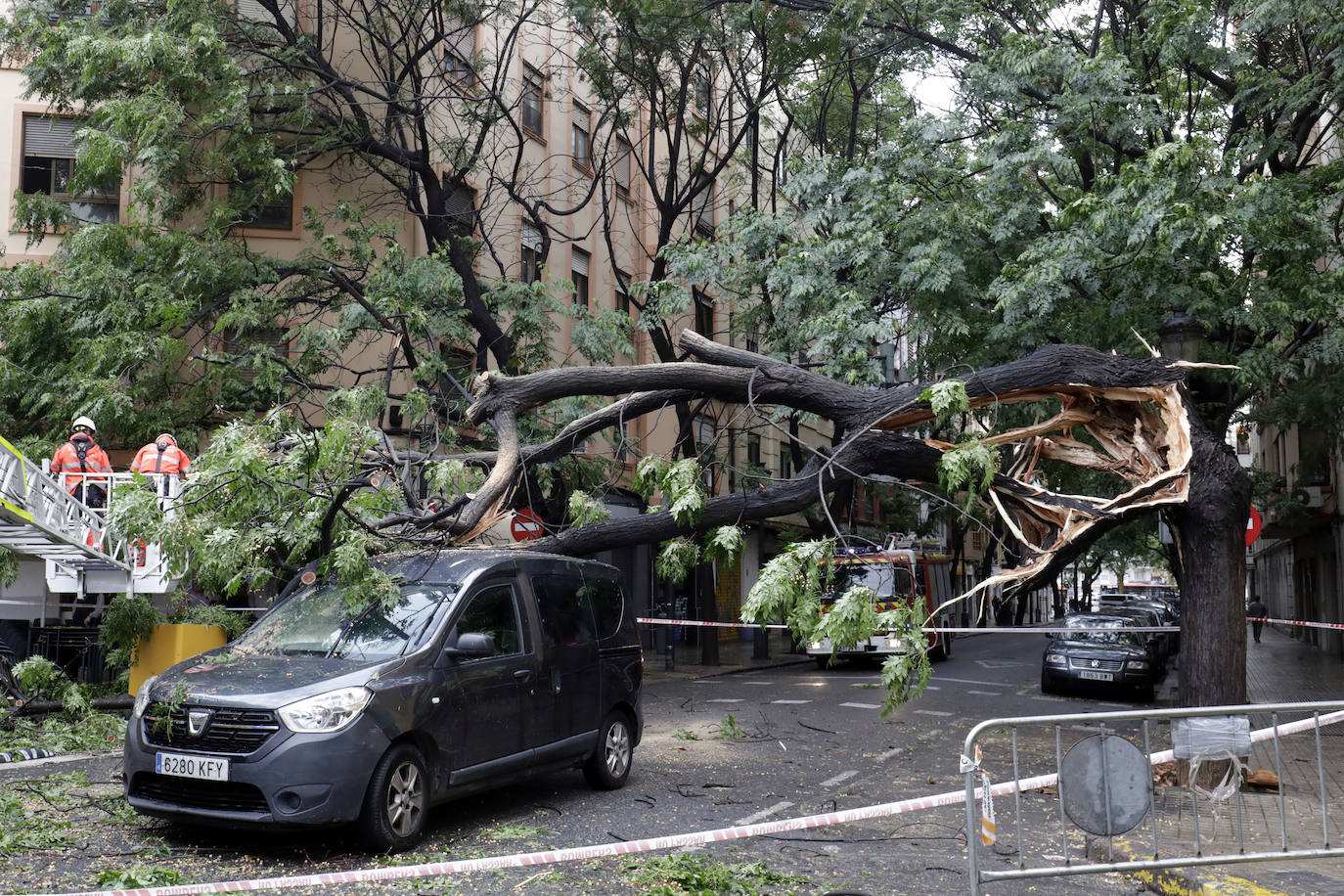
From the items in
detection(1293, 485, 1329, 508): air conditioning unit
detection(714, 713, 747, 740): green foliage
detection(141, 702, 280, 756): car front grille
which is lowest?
detection(714, 713, 747, 740): green foliage

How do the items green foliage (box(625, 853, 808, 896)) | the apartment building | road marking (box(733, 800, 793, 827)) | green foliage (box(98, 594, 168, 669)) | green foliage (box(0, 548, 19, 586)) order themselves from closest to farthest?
green foliage (box(625, 853, 808, 896))
road marking (box(733, 800, 793, 827))
green foliage (box(0, 548, 19, 586))
green foliage (box(98, 594, 168, 669))
the apartment building

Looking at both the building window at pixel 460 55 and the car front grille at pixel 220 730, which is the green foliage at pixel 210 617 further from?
the building window at pixel 460 55

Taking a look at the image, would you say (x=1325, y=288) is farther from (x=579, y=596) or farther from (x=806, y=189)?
(x=579, y=596)

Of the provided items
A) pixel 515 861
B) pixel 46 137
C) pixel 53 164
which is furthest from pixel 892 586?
pixel 46 137

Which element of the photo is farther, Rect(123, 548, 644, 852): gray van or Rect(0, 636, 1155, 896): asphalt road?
Rect(123, 548, 644, 852): gray van

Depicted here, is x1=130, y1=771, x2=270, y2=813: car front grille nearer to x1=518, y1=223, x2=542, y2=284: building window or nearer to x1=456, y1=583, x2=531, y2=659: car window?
x1=456, y1=583, x2=531, y2=659: car window

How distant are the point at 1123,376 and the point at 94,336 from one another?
533 inches

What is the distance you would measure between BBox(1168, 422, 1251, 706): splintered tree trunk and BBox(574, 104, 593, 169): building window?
20151 mm

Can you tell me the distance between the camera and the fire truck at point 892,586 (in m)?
8.03

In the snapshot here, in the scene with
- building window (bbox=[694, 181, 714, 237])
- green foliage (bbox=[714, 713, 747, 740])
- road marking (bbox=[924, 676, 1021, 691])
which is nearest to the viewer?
green foliage (bbox=[714, 713, 747, 740])

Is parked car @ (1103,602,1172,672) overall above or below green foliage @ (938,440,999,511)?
below

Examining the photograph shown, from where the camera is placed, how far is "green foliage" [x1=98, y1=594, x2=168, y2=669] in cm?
1268

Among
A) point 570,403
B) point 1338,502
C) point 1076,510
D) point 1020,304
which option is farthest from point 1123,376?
point 1338,502

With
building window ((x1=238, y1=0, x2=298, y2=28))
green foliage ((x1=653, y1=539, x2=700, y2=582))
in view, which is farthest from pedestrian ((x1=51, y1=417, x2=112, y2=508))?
building window ((x1=238, y1=0, x2=298, y2=28))
